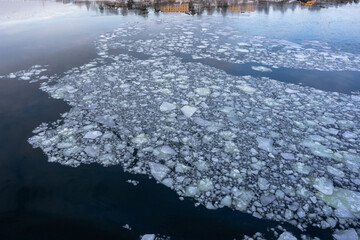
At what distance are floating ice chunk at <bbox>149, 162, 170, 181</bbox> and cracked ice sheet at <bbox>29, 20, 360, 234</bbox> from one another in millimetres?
12

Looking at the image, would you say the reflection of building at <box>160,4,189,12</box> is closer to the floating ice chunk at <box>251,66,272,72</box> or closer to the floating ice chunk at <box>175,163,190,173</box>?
the floating ice chunk at <box>251,66,272,72</box>

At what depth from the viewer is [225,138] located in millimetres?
3178

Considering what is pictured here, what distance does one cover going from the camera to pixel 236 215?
7.13ft

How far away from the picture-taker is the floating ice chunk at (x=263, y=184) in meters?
2.43

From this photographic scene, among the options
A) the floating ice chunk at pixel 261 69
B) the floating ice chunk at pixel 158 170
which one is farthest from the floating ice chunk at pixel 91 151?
the floating ice chunk at pixel 261 69

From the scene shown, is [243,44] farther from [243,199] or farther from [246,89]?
[243,199]

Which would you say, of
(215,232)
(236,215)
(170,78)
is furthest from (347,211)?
(170,78)

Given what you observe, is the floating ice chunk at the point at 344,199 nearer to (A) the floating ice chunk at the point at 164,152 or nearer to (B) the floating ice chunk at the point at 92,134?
(A) the floating ice chunk at the point at 164,152

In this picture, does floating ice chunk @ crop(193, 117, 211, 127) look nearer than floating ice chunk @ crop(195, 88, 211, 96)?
Yes

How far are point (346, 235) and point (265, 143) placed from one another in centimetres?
134

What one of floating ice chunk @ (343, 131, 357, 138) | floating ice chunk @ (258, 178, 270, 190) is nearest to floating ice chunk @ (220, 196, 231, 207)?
floating ice chunk @ (258, 178, 270, 190)

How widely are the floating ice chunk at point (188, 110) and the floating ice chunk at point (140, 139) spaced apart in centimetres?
88

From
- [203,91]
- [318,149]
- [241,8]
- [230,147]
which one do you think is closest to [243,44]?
[203,91]

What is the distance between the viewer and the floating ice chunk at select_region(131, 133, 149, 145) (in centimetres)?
309
